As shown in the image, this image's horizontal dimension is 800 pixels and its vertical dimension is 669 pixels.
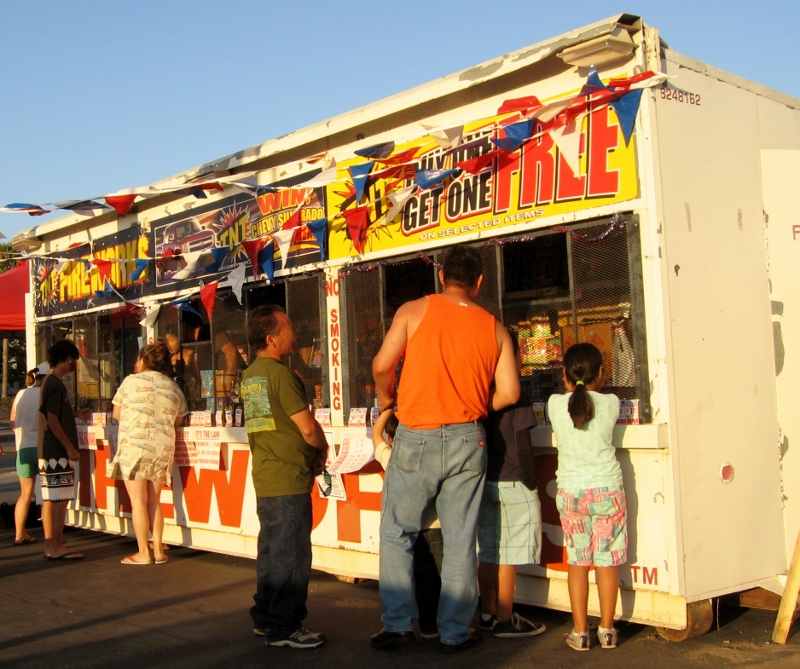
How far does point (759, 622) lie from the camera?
5.32 m

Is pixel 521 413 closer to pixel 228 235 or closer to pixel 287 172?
pixel 287 172

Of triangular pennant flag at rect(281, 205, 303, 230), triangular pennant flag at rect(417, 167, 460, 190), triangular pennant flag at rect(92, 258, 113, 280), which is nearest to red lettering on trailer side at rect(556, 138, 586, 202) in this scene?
triangular pennant flag at rect(417, 167, 460, 190)

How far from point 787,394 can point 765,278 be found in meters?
0.68

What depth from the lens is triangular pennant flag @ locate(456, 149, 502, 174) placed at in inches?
226

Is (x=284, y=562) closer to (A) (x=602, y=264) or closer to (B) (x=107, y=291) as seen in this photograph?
(A) (x=602, y=264)

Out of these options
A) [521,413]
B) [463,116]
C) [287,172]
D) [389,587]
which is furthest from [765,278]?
[287,172]

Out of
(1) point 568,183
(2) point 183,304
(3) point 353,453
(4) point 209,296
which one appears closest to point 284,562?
(3) point 353,453

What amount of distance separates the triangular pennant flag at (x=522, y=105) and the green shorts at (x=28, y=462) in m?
6.43

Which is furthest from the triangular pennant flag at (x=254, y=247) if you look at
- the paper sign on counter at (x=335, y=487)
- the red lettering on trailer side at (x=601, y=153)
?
Result: the red lettering on trailer side at (x=601, y=153)

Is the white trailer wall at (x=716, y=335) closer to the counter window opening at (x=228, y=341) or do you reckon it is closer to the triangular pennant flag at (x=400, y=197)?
the triangular pennant flag at (x=400, y=197)

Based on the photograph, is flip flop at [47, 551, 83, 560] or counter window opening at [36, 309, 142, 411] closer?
flip flop at [47, 551, 83, 560]

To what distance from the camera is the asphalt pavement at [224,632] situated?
15.7ft

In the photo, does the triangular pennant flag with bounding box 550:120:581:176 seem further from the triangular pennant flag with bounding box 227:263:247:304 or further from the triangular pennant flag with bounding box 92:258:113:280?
the triangular pennant flag with bounding box 92:258:113:280

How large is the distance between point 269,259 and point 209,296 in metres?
0.74
